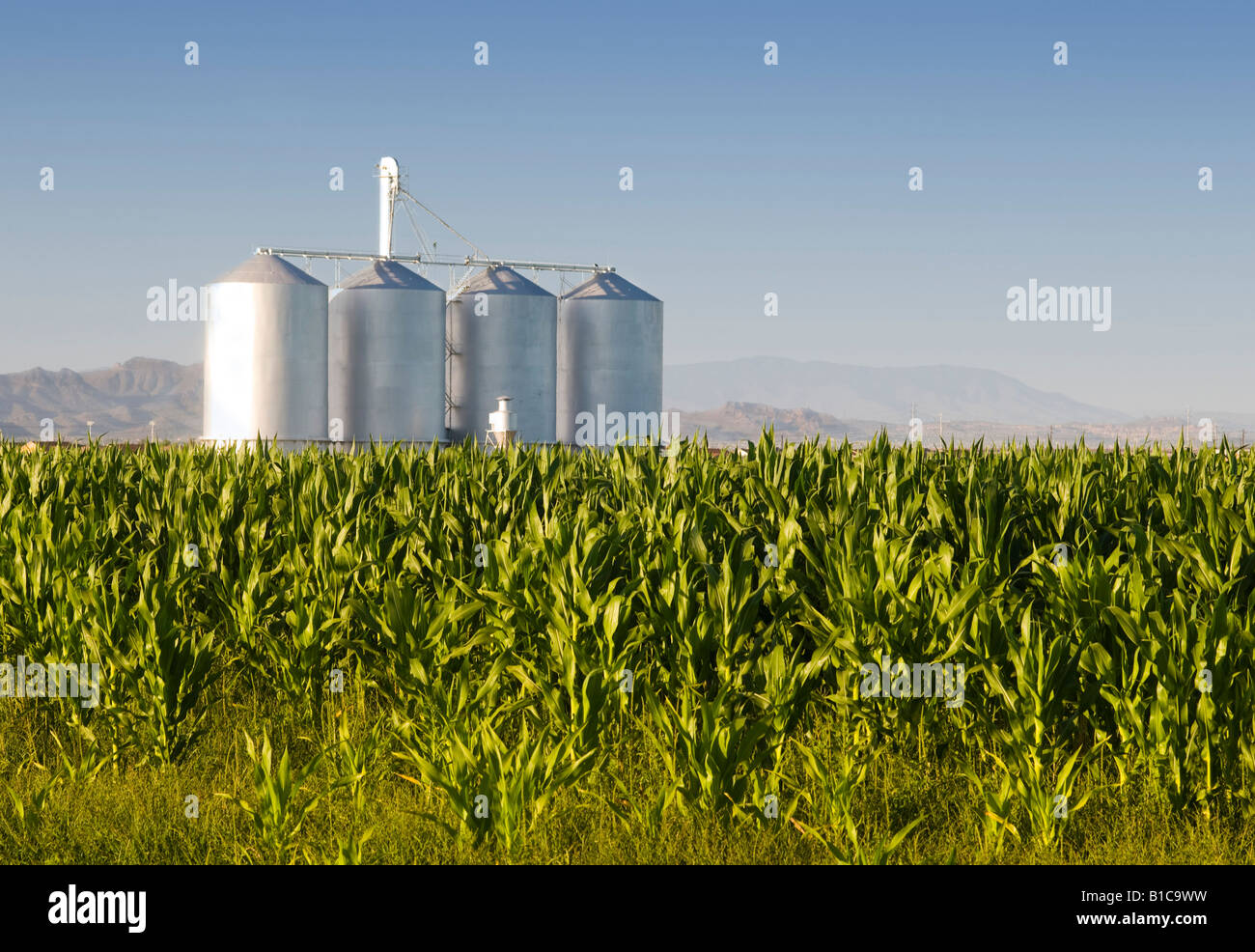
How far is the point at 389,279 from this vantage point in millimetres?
37500

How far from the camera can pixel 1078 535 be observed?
27.8ft

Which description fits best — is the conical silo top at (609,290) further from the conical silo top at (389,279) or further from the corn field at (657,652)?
the corn field at (657,652)

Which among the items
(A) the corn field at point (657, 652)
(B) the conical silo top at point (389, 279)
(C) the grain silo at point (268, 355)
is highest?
(B) the conical silo top at point (389, 279)

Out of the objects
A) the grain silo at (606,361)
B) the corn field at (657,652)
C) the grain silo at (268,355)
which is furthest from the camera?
the grain silo at (606,361)

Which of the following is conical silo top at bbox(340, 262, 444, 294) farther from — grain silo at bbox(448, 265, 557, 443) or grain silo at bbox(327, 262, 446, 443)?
grain silo at bbox(448, 265, 557, 443)

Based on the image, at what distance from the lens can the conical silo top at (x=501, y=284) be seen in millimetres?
39250

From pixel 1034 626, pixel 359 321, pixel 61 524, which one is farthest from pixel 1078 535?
pixel 359 321

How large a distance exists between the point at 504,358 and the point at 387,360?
13.7ft

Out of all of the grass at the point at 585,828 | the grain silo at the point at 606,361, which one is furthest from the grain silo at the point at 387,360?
the grass at the point at 585,828

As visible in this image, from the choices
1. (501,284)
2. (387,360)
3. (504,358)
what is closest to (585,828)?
(387,360)

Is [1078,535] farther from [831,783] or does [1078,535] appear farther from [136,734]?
[136,734]

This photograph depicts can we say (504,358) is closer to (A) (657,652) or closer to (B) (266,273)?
(B) (266,273)

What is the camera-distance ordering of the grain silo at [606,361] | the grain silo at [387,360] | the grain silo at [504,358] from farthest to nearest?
the grain silo at [606,361]
the grain silo at [504,358]
the grain silo at [387,360]

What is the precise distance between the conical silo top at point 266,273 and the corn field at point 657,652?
27648 mm
